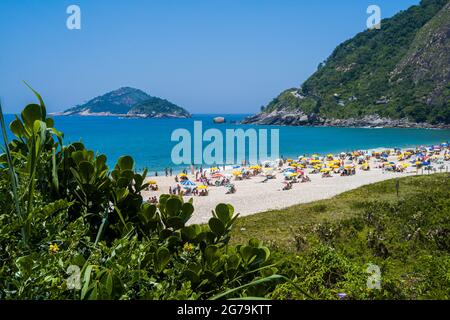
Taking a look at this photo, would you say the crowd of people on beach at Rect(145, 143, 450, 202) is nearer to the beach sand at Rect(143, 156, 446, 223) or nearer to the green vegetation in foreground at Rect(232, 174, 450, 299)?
the beach sand at Rect(143, 156, 446, 223)

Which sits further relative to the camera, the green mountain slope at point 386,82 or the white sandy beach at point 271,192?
the green mountain slope at point 386,82

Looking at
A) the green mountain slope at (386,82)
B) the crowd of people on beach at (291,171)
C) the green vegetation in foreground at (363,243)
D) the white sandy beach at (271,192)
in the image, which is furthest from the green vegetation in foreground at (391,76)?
the green vegetation in foreground at (363,243)

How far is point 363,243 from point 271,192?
57.4 ft

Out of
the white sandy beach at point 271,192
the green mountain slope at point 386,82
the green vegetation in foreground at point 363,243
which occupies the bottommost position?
the white sandy beach at point 271,192

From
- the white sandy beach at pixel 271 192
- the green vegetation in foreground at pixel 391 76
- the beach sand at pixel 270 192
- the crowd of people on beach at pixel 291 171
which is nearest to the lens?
the beach sand at pixel 270 192

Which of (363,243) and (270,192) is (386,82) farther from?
(363,243)

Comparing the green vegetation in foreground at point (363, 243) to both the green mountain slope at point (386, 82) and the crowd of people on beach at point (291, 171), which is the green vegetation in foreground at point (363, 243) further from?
the green mountain slope at point (386, 82)

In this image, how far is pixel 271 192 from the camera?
89.8ft

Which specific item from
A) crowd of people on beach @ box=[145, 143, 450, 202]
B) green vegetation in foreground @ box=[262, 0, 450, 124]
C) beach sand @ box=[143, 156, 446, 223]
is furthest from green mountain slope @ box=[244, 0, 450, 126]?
beach sand @ box=[143, 156, 446, 223]

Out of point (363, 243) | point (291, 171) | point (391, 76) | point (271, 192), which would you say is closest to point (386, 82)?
point (391, 76)

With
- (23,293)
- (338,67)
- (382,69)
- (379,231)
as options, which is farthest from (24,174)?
(338,67)

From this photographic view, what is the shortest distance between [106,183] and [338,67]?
499 ft

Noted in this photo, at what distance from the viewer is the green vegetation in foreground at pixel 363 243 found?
4.97 metres

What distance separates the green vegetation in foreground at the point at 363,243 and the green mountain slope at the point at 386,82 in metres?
88.8
